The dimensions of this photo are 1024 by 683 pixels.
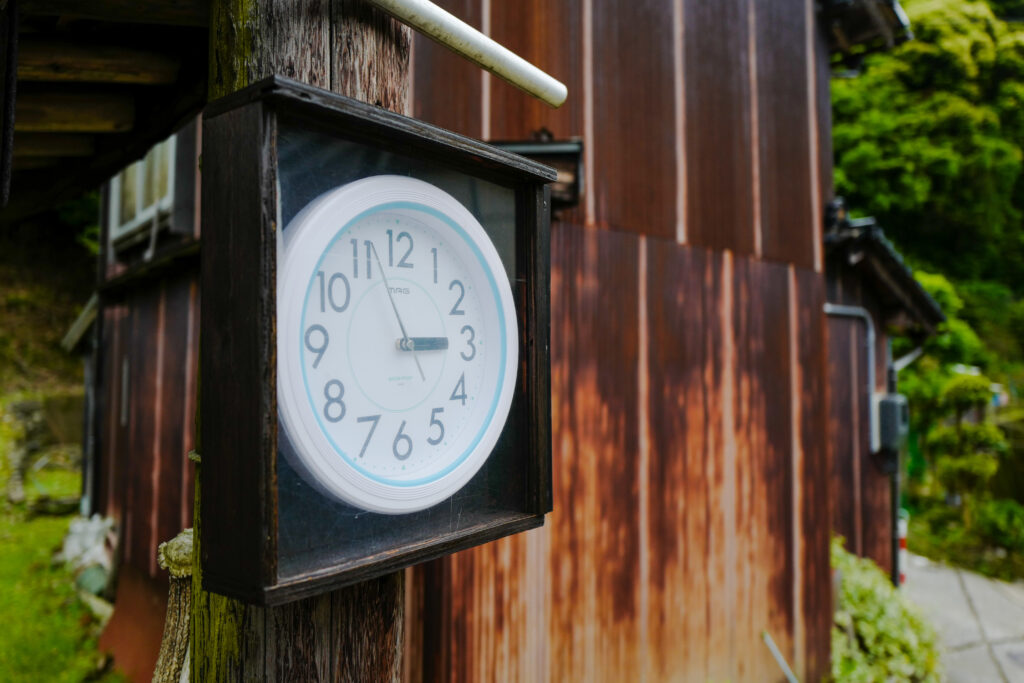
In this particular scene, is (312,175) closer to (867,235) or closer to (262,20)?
(262,20)

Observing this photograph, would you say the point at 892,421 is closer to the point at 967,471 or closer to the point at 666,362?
the point at 967,471

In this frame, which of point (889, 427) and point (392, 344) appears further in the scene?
point (889, 427)

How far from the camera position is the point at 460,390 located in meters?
1.14

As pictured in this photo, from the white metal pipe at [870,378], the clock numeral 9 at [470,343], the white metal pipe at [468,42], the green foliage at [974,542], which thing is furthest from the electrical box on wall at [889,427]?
the clock numeral 9 at [470,343]

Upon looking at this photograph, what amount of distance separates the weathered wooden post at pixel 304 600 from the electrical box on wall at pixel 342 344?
0.44ft

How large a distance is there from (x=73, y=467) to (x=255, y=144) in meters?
12.9

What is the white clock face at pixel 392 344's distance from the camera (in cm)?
91

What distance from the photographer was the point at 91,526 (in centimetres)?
608

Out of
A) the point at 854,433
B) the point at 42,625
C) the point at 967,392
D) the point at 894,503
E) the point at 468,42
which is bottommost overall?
the point at 42,625

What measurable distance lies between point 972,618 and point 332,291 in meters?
9.00

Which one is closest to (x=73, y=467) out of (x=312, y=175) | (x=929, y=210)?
(x=312, y=175)

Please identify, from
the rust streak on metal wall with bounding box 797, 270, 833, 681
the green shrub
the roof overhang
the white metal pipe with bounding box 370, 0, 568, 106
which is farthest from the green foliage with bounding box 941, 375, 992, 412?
the white metal pipe with bounding box 370, 0, 568, 106

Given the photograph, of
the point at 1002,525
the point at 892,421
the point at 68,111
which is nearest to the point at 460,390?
the point at 68,111

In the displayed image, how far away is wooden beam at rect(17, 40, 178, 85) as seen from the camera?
76.4 inches
